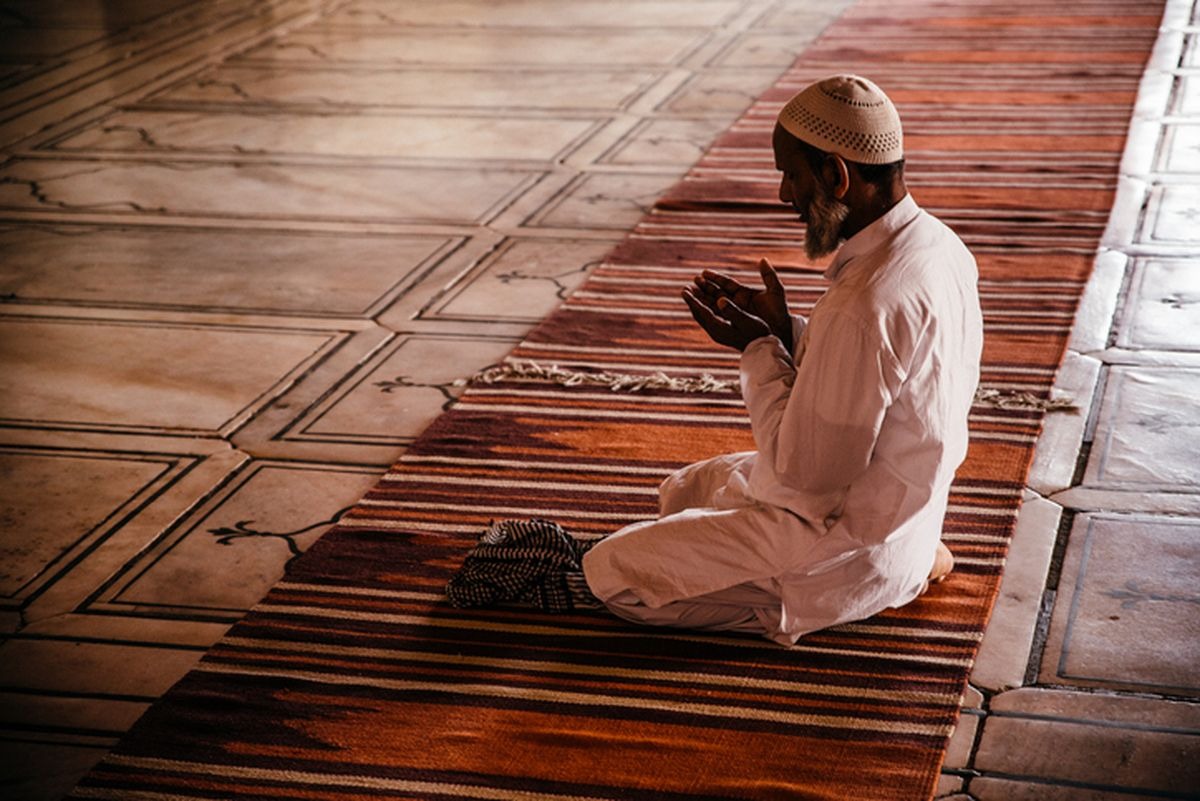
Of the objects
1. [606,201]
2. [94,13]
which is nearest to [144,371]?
[606,201]

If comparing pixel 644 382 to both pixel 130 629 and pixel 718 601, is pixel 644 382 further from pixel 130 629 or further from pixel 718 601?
pixel 130 629

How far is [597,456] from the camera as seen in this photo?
3.19m

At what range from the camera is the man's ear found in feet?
7.11

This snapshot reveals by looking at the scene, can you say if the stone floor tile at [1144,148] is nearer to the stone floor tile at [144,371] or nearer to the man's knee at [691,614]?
the stone floor tile at [144,371]

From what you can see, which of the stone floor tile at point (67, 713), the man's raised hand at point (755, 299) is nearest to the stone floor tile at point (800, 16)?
the man's raised hand at point (755, 299)

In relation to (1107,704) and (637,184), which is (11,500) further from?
(637,184)

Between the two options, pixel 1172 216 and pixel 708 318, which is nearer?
pixel 708 318

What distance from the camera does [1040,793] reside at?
212 cm

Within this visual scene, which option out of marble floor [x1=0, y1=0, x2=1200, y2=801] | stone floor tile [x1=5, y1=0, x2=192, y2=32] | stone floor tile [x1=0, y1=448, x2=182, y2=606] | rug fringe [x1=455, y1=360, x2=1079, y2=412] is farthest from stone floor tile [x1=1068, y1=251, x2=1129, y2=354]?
stone floor tile [x1=5, y1=0, x2=192, y2=32]

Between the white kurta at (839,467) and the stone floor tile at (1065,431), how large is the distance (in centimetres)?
63

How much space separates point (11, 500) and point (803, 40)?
4.95 metres

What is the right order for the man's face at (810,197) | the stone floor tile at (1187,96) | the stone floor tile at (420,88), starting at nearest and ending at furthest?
the man's face at (810,197) → the stone floor tile at (1187,96) → the stone floor tile at (420,88)

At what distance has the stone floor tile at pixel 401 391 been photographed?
340cm

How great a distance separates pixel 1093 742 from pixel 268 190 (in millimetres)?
3773
